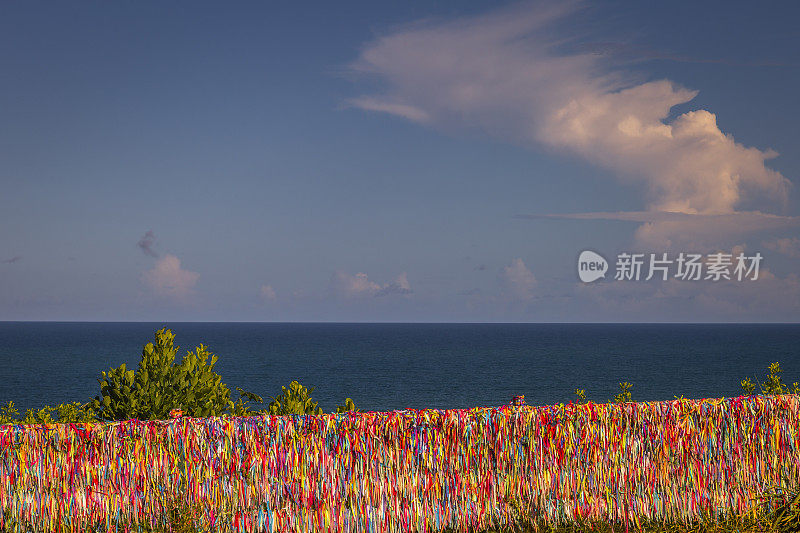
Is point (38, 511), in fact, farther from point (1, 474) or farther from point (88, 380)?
point (88, 380)

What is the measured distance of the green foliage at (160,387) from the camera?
9.09m

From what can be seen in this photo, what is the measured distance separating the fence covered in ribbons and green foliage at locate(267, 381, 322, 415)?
250 centimetres

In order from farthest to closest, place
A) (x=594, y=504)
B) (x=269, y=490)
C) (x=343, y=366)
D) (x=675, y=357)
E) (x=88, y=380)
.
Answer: (x=675, y=357) < (x=343, y=366) < (x=88, y=380) < (x=594, y=504) < (x=269, y=490)

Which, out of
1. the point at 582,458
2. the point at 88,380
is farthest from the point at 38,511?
the point at 88,380

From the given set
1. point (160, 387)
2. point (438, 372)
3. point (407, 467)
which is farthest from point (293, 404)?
point (438, 372)

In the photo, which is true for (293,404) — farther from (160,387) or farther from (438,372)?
(438,372)

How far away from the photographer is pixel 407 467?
21.8 feet

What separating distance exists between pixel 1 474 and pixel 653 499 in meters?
6.38

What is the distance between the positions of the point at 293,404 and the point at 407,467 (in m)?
2.92

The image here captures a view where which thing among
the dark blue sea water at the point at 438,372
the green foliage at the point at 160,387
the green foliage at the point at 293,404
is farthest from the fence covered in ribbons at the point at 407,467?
the dark blue sea water at the point at 438,372

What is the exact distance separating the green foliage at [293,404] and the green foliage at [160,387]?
80 centimetres

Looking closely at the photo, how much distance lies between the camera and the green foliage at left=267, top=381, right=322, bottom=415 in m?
9.06

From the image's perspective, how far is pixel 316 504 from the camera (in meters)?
6.50

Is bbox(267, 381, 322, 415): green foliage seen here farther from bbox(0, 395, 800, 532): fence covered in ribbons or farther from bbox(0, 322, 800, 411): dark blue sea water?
bbox(0, 322, 800, 411): dark blue sea water
